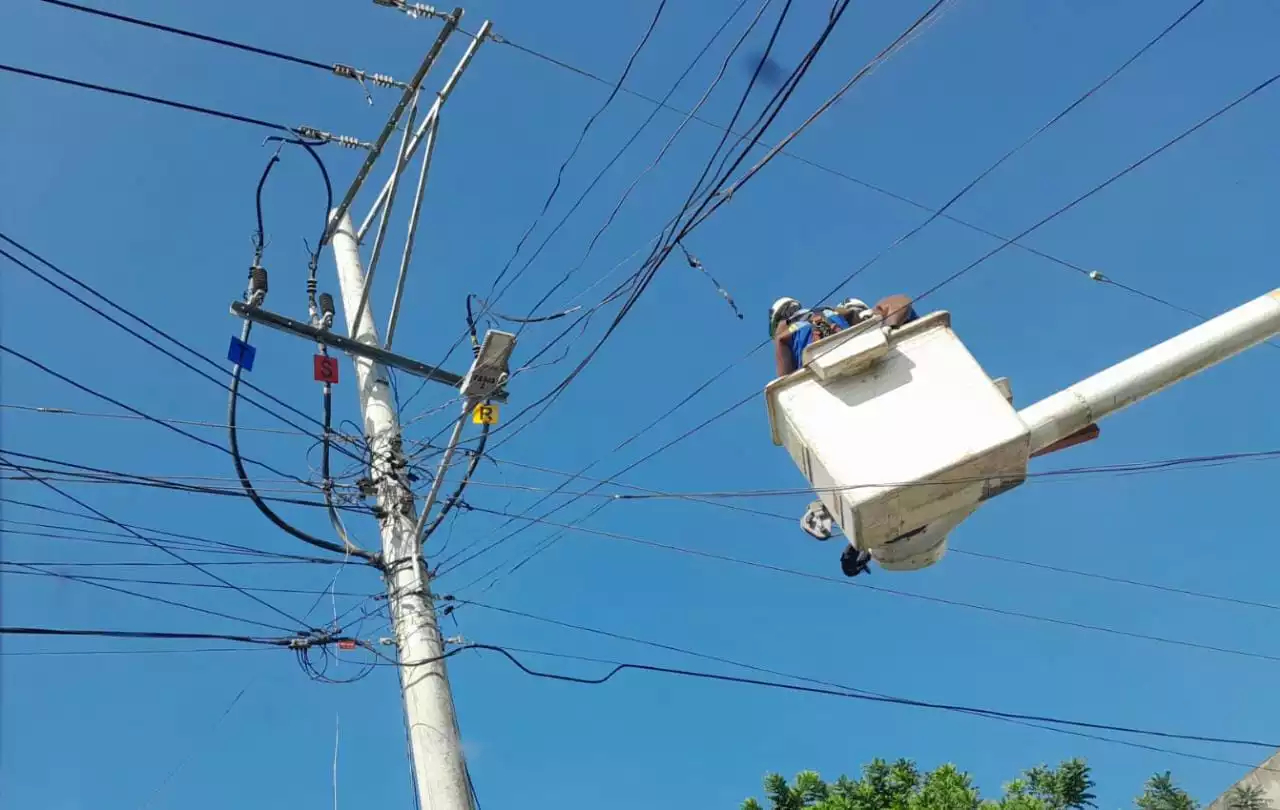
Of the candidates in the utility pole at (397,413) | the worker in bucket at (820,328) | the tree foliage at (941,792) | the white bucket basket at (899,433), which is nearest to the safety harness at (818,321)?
the worker in bucket at (820,328)

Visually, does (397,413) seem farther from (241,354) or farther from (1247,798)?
(1247,798)

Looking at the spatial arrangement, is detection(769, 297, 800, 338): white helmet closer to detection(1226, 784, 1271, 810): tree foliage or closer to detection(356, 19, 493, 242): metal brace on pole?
detection(356, 19, 493, 242): metal brace on pole

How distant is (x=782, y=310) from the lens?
5.56 m

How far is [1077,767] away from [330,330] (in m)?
13.5

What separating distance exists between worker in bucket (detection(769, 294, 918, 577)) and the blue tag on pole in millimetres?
3530

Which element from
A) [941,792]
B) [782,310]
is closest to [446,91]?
[782,310]

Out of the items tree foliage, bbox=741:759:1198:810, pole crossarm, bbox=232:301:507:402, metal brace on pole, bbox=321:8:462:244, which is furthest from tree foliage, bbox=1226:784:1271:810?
metal brace on pole, bbox=321:8:462:244

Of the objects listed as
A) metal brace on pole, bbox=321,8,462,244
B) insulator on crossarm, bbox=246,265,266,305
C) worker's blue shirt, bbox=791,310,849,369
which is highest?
metal brace on pole, bbox=321,8,462,244

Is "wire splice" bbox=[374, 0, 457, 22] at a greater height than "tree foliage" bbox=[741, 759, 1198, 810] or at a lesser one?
greater

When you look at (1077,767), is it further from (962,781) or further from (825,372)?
(825,372)

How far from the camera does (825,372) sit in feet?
13.7

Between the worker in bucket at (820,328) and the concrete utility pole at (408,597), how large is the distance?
257 centimetres

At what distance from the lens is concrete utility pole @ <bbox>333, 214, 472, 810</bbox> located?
225 inches

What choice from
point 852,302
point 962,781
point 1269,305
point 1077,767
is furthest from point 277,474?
point 1077,767
